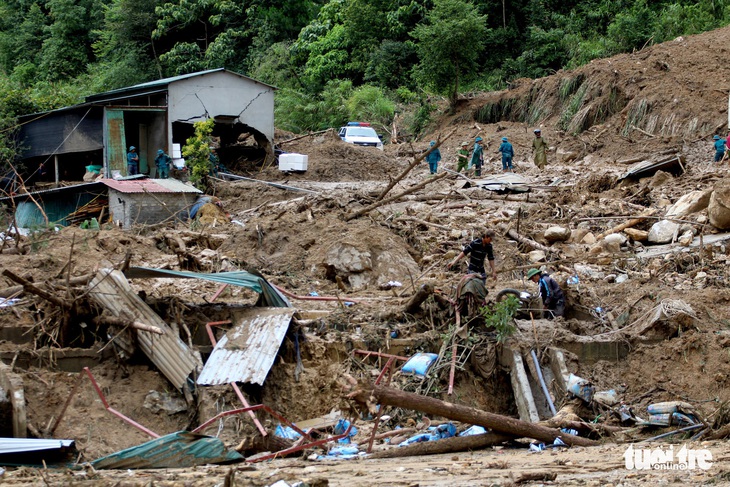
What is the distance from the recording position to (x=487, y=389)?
9.87m

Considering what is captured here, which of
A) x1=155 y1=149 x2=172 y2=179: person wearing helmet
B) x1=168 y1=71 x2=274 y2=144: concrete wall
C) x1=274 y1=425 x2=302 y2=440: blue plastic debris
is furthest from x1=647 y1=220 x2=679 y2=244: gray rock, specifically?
x1=168 y1=71 x2=274 y2=144: concrete wall

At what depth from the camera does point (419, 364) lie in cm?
970

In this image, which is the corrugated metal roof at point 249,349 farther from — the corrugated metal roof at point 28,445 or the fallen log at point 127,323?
the corrugated metal roof at point 28,445

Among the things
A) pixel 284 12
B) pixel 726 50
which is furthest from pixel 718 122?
pixel 284 12

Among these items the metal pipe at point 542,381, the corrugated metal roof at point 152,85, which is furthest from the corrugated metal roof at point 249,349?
the corrugated metal roof at point 152,85

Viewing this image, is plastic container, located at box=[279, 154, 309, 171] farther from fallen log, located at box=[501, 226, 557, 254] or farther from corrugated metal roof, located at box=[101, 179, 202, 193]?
fallen log, located at box=[501, 226, 557, 254]

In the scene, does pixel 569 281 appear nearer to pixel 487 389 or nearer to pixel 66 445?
pixel 487 389

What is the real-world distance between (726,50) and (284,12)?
24255 millimetres

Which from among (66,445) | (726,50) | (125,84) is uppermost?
(726,50)

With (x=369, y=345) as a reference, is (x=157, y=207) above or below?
below

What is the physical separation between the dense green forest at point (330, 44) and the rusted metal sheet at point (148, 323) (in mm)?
16201

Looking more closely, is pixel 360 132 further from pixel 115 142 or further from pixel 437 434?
A: pixel 437 434

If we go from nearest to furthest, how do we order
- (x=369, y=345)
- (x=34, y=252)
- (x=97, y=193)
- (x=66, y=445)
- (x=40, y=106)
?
(x=66, y=445) < (x=369, y=345) < (x=34, y=252) < (x=97, y=193) < (x=40, y=106)

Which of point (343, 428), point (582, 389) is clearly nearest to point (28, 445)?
point (343, 428)
